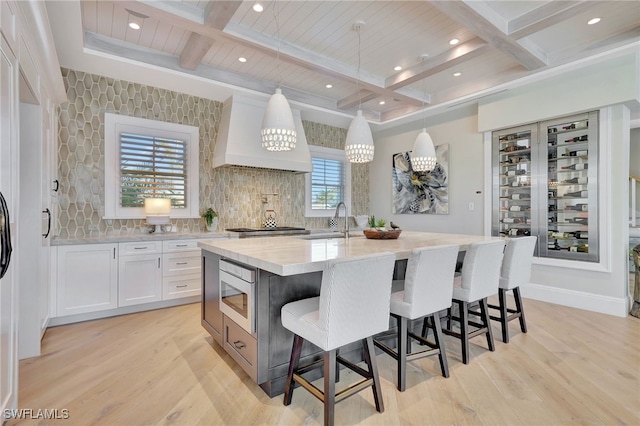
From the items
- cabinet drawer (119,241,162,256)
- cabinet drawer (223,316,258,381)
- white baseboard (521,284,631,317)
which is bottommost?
white baseboard (521,284,631,317)

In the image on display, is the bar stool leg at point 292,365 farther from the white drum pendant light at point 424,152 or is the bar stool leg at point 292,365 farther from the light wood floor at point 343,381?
the white drum pendant light at point 424,152

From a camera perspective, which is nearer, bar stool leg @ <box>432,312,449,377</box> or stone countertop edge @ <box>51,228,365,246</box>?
bar stool leg @ <box>432,312,449,377</box>

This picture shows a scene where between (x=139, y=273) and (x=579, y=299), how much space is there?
510 cm

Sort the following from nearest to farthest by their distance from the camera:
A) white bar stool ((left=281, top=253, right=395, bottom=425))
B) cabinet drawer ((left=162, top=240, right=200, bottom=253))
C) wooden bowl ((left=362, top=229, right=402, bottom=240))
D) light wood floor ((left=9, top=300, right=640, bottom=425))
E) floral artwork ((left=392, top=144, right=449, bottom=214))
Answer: white bar stool ((left=281, top=253, right=395, bottom=425)), light wood floor ((left=9, top=300, right=640, bottom=425)), wooden bowl ((left=362, top=229, right=402, bottom=240)), cabinet drawer ((left=162, top=240, right=200, bottom=253)), floral artwork ((left=392, top=144, right=449, bottom=214))

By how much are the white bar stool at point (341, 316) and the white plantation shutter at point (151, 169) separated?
3080mm

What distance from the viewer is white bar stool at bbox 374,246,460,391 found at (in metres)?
2.08

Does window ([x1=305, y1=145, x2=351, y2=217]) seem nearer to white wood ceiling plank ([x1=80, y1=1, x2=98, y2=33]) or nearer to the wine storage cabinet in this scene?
the wine storage cabinet

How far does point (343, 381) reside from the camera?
2.25 metres

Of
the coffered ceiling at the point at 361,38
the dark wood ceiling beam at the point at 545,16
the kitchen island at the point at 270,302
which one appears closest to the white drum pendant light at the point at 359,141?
the coffered ceiling at the point at 361,38

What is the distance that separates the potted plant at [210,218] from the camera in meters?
4.48

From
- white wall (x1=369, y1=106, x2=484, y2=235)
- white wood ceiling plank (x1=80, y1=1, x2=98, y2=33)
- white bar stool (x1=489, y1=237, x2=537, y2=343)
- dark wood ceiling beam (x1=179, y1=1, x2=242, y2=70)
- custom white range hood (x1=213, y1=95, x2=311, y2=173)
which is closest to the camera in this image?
dark wood ceiling beam (x1=179, y1=1, x2=242, y2=70)

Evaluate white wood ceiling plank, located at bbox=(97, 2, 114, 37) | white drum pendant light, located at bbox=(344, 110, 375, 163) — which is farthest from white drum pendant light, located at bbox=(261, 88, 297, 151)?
white wood ceiling plank, located at bbox=(97, 2, 114, 37)

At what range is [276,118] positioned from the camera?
2.59 m

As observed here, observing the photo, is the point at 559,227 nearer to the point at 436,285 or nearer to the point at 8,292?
the point at 436,285
